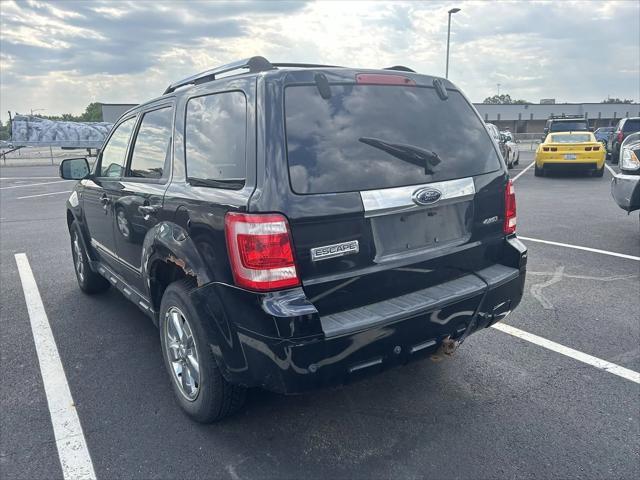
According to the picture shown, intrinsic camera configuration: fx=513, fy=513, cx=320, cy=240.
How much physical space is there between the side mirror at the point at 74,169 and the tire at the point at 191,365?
2354mm

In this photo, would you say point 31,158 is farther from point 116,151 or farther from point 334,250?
point 334,250

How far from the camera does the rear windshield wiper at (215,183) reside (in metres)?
2.54

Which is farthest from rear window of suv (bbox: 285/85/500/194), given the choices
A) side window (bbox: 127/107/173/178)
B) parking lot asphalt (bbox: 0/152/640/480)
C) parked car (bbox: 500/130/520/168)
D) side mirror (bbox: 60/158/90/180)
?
parked car (bbox: 500/130/520/168)

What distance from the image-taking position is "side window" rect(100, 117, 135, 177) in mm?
4090

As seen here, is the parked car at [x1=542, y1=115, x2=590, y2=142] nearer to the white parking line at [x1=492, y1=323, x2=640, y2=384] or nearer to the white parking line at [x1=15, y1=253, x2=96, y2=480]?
the white parking line at [x1=492, y1=323, x2=640, y2=384]

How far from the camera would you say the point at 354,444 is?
9.19 feet

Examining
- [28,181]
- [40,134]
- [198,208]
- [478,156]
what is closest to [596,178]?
[478,156]

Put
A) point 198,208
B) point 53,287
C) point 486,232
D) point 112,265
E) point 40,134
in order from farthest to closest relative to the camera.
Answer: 1. point 40,134
2. point 53,287
3. point 112,265
4. point 486,232
5. point 198,208

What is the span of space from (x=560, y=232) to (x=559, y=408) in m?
5.56

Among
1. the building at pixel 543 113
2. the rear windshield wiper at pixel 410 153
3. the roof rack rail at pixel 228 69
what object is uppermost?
the building at pixel 543 113

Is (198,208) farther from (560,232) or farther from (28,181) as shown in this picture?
(28,181)

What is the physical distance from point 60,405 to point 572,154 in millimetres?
16336

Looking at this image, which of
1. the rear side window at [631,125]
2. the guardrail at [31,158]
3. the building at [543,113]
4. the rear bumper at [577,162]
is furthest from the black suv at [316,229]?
the building at [543,113]

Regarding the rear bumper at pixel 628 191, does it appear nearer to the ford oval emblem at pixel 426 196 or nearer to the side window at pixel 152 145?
the ford oval emblem at pixel 426 196
